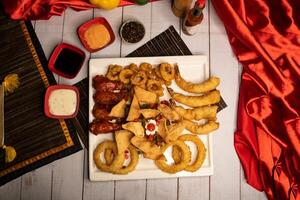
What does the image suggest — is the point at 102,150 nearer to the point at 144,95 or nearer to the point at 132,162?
the point at 132,162

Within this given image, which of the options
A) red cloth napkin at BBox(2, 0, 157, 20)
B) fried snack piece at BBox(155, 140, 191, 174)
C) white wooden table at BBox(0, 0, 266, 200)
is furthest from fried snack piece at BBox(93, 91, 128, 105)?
red cloth napkin at BBox(2, 0, 157, 20)

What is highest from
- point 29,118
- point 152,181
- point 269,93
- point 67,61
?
point 67,61

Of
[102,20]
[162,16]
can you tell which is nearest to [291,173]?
[162,16]

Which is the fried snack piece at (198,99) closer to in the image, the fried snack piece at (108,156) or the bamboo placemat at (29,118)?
the fried snack piece at (108,156)

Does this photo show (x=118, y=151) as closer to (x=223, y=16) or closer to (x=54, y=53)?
(x=54, y=53)

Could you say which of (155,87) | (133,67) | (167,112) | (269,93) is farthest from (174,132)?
(269,93)

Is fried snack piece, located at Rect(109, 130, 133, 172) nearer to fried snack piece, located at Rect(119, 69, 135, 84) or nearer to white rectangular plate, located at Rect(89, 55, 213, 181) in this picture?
white rectangular plate, located at Rect(89, 55, 213, 181)
